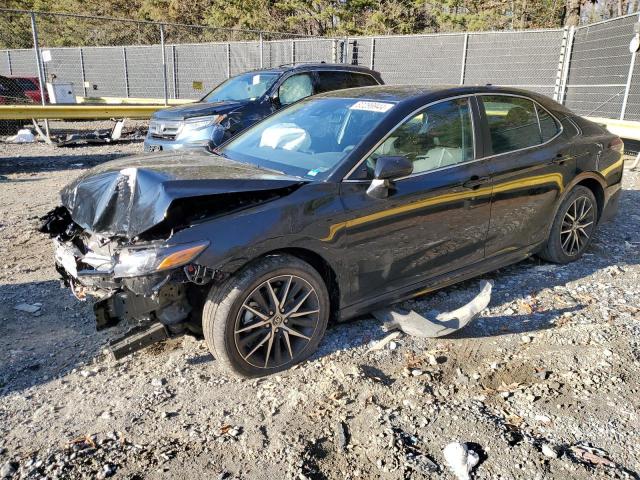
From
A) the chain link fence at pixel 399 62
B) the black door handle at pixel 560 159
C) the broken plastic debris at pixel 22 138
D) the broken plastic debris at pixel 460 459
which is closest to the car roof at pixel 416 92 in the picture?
the black door handle at pixel 560 159

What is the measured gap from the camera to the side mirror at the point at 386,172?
340cm

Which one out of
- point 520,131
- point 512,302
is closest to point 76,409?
point 512,302

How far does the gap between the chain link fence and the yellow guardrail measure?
1628 millimetres

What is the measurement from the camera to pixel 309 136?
4031 millimetres

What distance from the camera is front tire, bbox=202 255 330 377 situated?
120 inches

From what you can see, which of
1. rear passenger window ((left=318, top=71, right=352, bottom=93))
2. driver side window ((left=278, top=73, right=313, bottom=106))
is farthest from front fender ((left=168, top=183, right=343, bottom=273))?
rear passenger window ((left=318, top=71, right=352, bottom=93))

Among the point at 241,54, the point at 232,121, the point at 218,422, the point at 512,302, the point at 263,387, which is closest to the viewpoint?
the point at 218,422

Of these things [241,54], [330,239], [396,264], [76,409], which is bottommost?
[76,409]

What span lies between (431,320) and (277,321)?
1229mm

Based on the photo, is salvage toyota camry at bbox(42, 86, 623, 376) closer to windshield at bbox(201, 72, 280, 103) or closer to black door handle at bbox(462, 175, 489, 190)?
black door handle at bbox(462, 175, 489, 190)

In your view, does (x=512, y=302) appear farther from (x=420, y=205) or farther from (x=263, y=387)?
(x=263, y=387)

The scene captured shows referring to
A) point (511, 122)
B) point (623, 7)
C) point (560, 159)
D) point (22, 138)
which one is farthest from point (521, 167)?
point (623, 7)

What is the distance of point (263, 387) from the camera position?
322 cm

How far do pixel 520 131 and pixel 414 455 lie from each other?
118 inches
